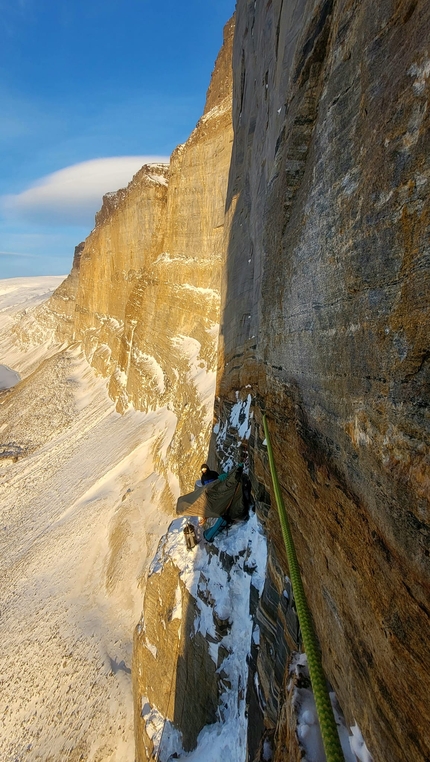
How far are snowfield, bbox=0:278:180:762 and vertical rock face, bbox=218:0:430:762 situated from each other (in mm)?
10012

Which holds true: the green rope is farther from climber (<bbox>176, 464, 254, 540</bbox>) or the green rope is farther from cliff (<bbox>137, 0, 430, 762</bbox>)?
climber (<bbox>176, 464, 254, 540</bbox>)

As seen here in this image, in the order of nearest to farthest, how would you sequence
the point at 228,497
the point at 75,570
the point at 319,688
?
1. the point at 319,688
2. the point at 228,497
3. the point at 75,570

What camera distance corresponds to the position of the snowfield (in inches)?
420

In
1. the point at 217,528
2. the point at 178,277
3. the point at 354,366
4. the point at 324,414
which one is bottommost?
the point at 217,528

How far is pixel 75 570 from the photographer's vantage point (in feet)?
52.3

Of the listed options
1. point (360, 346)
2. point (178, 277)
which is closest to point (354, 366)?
point (360, 346)

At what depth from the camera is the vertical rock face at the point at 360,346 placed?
221 cm

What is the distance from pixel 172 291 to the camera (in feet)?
72.0

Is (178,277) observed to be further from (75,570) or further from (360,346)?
(360,346)

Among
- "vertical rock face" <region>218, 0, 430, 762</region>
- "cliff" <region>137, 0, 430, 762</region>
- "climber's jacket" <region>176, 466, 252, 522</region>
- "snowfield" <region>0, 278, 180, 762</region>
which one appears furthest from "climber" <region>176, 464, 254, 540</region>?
"snowfield" <region>0, 278, 180, 762</region>

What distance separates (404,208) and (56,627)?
53.1ft

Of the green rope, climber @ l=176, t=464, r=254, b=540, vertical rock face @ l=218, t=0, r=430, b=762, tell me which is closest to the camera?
vertical rock face @ l=218, t=0, r=430, b=762

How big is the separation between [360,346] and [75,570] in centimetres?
1681

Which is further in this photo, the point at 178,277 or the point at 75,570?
the point at 178,277
